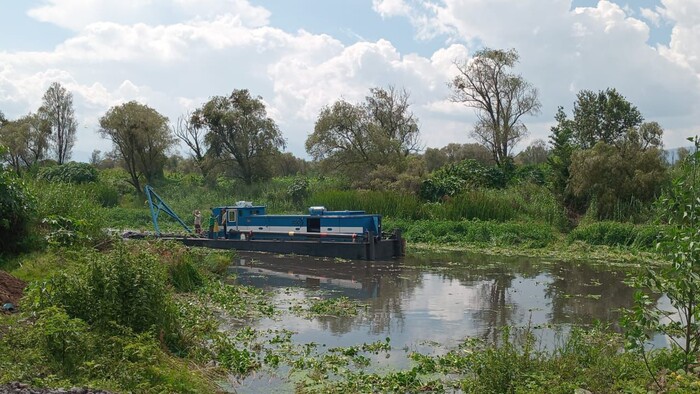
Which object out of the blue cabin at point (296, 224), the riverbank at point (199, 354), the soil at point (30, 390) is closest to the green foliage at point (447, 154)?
the blue cabin at point (296, 224)

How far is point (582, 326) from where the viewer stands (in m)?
11.6

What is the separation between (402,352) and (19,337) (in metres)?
5.15

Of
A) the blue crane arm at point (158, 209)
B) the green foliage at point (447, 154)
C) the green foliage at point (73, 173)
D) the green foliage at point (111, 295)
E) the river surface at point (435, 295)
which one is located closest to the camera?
the green foliage at point (111, 295)

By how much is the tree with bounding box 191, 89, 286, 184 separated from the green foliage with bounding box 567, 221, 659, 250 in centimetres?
2199

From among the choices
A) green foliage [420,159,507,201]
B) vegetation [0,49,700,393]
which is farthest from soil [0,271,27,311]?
green foliage [420,159,507,201]

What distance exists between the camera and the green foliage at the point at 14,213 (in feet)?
42.5

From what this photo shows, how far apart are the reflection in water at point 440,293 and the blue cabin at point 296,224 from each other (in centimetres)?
134

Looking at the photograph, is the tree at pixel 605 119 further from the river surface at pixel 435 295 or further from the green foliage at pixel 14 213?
the green foliage at pixel 14 213

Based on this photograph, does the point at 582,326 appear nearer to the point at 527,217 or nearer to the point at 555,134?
the point at 527,217

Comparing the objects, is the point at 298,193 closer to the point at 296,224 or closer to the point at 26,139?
the point at 296,224

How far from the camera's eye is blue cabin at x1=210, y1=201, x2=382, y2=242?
2270cm

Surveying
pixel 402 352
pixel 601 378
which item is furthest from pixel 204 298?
pixel 601 378

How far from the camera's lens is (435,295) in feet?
49.7

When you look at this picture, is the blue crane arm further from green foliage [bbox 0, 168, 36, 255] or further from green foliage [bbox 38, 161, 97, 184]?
green foliage [bbox 38, 161, 97, 184]
